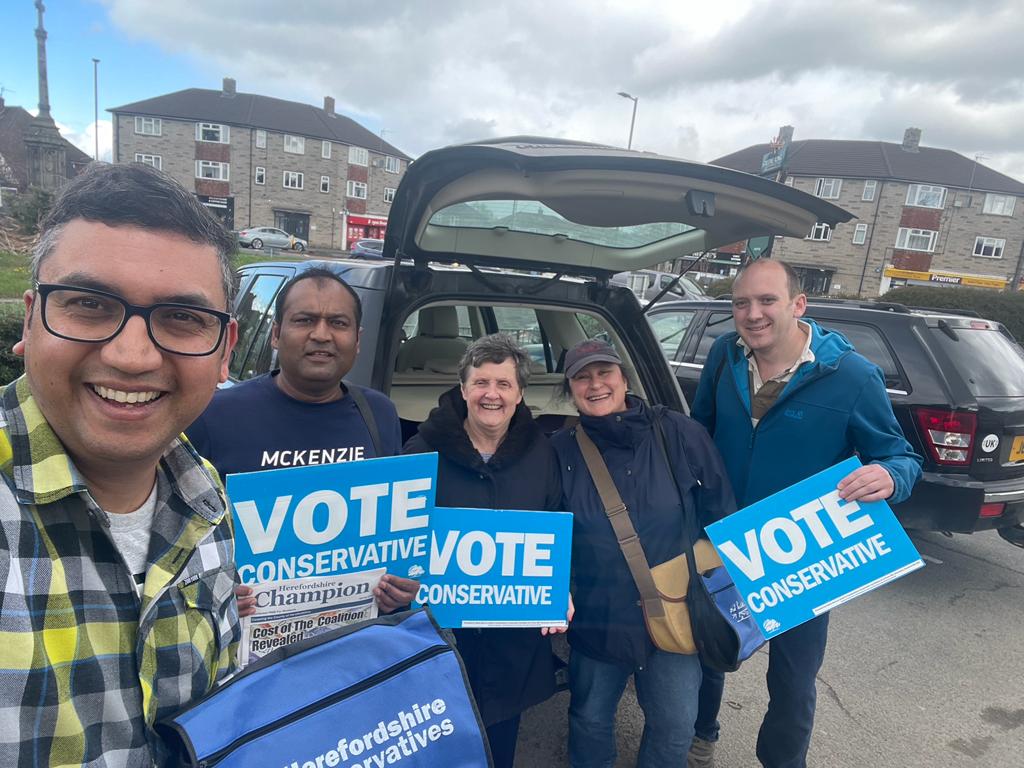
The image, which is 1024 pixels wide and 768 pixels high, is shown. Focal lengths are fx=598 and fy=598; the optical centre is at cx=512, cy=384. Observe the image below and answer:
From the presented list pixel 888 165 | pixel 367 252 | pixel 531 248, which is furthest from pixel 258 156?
pixel 531 248

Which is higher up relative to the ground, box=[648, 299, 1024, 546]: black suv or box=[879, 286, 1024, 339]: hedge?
box=[879, 286, 1024, 339]: hedge

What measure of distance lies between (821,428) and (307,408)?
1814mm

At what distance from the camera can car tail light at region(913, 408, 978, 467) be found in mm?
3896

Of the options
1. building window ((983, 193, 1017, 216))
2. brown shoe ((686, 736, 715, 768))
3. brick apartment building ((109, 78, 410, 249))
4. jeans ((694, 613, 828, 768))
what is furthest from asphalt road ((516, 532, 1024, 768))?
building window ((983, 193, 1017, 216))

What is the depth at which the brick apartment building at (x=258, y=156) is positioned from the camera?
4409cm

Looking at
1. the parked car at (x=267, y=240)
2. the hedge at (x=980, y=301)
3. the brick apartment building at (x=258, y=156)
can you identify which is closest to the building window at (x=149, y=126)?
the brick apartment building at (x=258, y=156)

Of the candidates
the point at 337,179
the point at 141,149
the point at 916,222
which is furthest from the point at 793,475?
the point at 141,149

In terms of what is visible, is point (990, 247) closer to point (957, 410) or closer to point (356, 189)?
point (356, 189)

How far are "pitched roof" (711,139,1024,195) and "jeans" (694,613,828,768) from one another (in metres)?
42.8

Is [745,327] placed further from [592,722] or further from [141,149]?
[141,149]

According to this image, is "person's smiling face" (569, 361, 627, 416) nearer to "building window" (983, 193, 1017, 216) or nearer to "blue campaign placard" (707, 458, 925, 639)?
"blue campaign placard" (707, 458, 925, 639)

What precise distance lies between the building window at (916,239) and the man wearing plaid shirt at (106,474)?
4799 centimetres

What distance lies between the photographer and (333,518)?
1.77 m

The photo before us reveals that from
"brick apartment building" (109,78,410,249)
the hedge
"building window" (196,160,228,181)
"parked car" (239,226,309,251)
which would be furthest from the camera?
"building window" (196,160,228,181)
